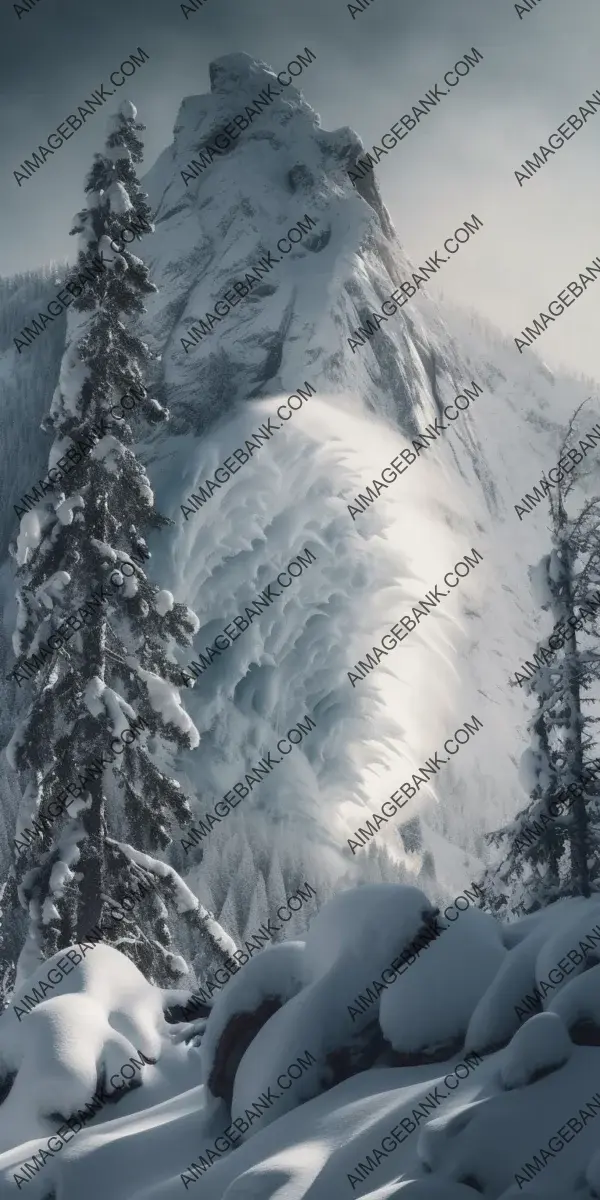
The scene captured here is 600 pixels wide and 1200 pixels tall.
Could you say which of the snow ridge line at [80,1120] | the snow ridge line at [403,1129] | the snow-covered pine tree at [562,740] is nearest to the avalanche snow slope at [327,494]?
the snow-covered pine tree at [562,740]

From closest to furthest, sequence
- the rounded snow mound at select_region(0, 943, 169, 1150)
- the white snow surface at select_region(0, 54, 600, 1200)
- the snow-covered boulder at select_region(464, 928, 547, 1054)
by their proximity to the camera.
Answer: the white snow surface at select_region(0, 54, 600, 1200) < the snow-covered boulder at select_region(464, 928, 547, 1054) < the rounded snow mound at select_region(0, 943, 169, 1150)

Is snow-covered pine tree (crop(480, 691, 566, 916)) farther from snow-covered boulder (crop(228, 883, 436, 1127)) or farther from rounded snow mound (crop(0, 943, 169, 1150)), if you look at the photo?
snow-covered boulder (crop(228, 883, 436, 1127))

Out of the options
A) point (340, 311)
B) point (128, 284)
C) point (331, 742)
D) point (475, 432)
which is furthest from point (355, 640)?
point (128, 284)

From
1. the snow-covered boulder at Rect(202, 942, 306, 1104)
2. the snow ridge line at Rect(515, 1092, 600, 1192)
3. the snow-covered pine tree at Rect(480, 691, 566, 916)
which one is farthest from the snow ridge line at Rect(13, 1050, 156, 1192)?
the snow-covered pine tree at Rect(480, 691, 566, 916)

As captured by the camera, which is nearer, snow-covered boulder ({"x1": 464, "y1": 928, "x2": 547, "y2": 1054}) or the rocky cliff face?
snow-covered boulder ({"x1": 464, "y1": 928, "x2": 547, "y2": 1054})

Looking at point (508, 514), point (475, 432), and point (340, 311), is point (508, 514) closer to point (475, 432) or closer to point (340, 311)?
point (475, 432)

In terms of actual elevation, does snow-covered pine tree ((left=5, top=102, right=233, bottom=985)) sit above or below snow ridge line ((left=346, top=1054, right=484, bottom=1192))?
below

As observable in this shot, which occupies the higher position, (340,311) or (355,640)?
(340,311)
